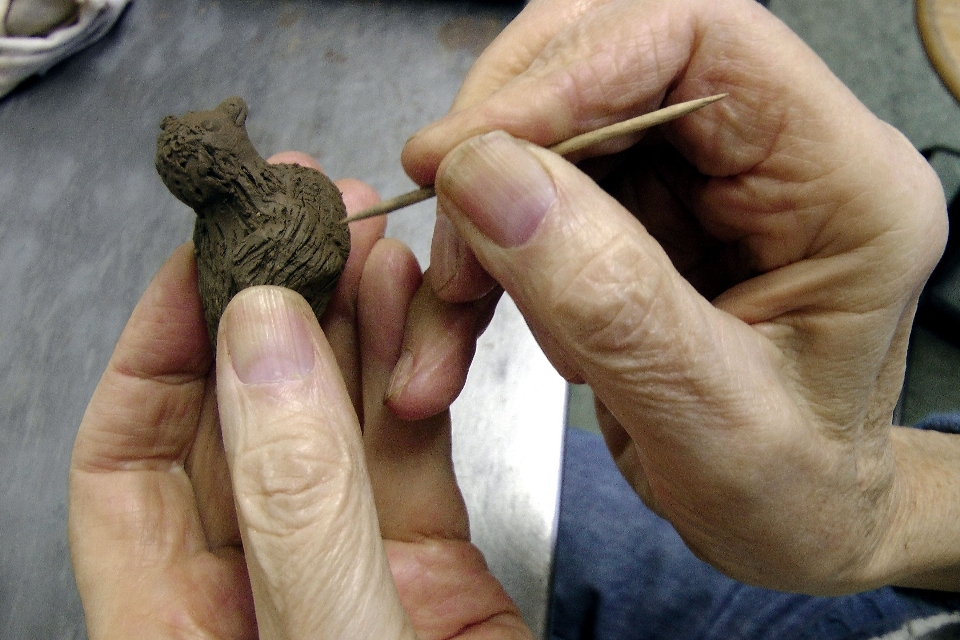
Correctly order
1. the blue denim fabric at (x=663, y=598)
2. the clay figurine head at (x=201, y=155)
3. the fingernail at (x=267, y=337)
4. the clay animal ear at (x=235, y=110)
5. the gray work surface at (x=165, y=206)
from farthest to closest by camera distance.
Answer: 1. the gray work surface at (x=165, y=206)
2. the blue denim fabric at (x=663, y=598)
3. the clay animal ear at (x=235, y=110)
4. the clay figurine head at (x=201, y=155)
5. the fingernail at (x=267, y=337)

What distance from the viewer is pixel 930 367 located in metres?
2.78

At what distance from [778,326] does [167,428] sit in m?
1.42

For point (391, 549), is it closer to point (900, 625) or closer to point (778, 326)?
point (778, 326)

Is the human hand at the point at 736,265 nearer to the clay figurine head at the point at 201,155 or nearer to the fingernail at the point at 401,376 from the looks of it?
the fingernail at the point at 401,376

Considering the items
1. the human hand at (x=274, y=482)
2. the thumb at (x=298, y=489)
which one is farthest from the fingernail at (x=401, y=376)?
the thumb at (x=298, y=489)

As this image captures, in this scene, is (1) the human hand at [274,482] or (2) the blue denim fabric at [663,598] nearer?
(1) the human hand at [274,482]

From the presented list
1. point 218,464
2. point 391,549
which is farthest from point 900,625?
point 218,464

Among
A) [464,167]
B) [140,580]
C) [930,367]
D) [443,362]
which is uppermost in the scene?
[464,167]

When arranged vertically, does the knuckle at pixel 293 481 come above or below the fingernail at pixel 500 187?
below

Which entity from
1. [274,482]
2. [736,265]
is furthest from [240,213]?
[736,265]

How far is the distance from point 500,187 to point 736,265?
29.9 inches

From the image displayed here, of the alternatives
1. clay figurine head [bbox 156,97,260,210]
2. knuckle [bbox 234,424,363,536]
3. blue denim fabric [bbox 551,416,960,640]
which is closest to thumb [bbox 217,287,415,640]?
knuckle [bbox 234,424,363,536]

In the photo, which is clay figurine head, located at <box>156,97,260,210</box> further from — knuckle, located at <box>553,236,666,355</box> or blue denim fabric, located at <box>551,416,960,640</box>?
blue denim fabric, located at <box>551,416,960,640</box>

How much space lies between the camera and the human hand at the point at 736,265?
0.97 meters
